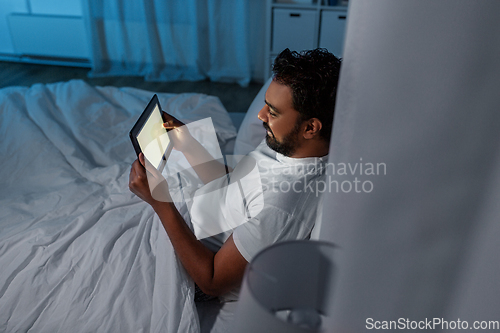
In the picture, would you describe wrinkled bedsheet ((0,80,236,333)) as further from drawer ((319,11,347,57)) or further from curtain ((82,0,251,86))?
curtain ((82,0,251,86))

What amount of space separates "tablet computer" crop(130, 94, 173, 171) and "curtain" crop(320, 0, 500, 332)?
769 millimetres

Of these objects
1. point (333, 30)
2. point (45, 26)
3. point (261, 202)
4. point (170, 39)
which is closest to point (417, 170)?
point (261, 202)

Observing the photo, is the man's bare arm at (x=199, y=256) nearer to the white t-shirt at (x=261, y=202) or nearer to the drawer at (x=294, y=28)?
the white t-shirt at (x=261, y=202)

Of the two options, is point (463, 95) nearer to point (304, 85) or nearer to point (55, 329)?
point (304, 85)

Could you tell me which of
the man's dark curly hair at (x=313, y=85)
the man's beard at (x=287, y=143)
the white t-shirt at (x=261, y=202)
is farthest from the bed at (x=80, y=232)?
the man's dark curly hair at (x=313, y=85)

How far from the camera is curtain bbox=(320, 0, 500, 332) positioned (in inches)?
11.5

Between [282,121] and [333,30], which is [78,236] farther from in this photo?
[333,30]

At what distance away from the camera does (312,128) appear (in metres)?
1.02

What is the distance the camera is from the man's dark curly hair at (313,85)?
100 centimetres

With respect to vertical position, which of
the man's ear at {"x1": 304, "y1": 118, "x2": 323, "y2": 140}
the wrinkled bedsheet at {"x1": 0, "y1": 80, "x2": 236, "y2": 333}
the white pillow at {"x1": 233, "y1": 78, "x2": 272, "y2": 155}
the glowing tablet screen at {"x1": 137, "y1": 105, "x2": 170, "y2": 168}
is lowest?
the wrinkled bedsheet at {"x1": 0, "y1": 80, "x2": 236, "y2": 333}

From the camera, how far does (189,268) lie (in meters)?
1.00

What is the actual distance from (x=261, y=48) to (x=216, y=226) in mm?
2657

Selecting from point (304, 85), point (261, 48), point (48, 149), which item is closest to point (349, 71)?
point (304, 85)

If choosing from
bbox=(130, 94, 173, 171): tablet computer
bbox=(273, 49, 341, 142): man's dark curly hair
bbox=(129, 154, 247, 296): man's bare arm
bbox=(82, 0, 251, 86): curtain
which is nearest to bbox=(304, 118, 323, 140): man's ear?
bbox=(273, 49, 341, 142): man's dark curly hair
